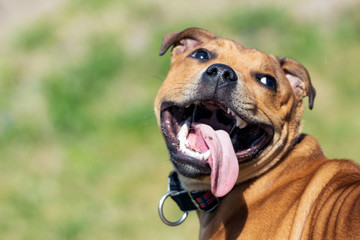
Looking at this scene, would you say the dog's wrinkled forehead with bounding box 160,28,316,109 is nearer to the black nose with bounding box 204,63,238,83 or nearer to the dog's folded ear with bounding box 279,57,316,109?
the dog's folded ear with bounding box 279,57,316,109

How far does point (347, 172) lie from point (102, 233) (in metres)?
3.59

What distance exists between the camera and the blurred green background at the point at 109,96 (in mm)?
6656

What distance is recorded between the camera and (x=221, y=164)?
139 inches

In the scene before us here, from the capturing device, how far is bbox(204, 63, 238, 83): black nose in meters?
3.62

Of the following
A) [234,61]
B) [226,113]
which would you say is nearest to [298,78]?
[234,61]

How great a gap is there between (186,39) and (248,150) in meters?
1.40

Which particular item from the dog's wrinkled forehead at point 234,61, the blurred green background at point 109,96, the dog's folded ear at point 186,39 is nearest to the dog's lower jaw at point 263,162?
the dog's wrinkled forehead at point 234,61

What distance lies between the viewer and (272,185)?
3.77 meters

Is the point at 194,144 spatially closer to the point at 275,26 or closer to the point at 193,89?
the point at 193,89

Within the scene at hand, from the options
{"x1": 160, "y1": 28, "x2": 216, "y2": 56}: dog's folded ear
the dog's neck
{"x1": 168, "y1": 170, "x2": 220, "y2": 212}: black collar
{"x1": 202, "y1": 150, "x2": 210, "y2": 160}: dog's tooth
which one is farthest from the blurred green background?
{"x1": 202, "y1": 150, "x2": 210, "y2": 160}: dog's tooth

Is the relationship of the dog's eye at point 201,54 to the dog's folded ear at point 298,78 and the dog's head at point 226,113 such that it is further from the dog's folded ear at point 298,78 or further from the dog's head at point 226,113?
the dog's folded ear at point 298,78

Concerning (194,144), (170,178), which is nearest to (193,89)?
(194,144)

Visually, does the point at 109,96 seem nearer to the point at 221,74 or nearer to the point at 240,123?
the point at 240,123

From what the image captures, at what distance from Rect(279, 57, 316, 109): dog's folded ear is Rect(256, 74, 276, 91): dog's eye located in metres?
0.39
